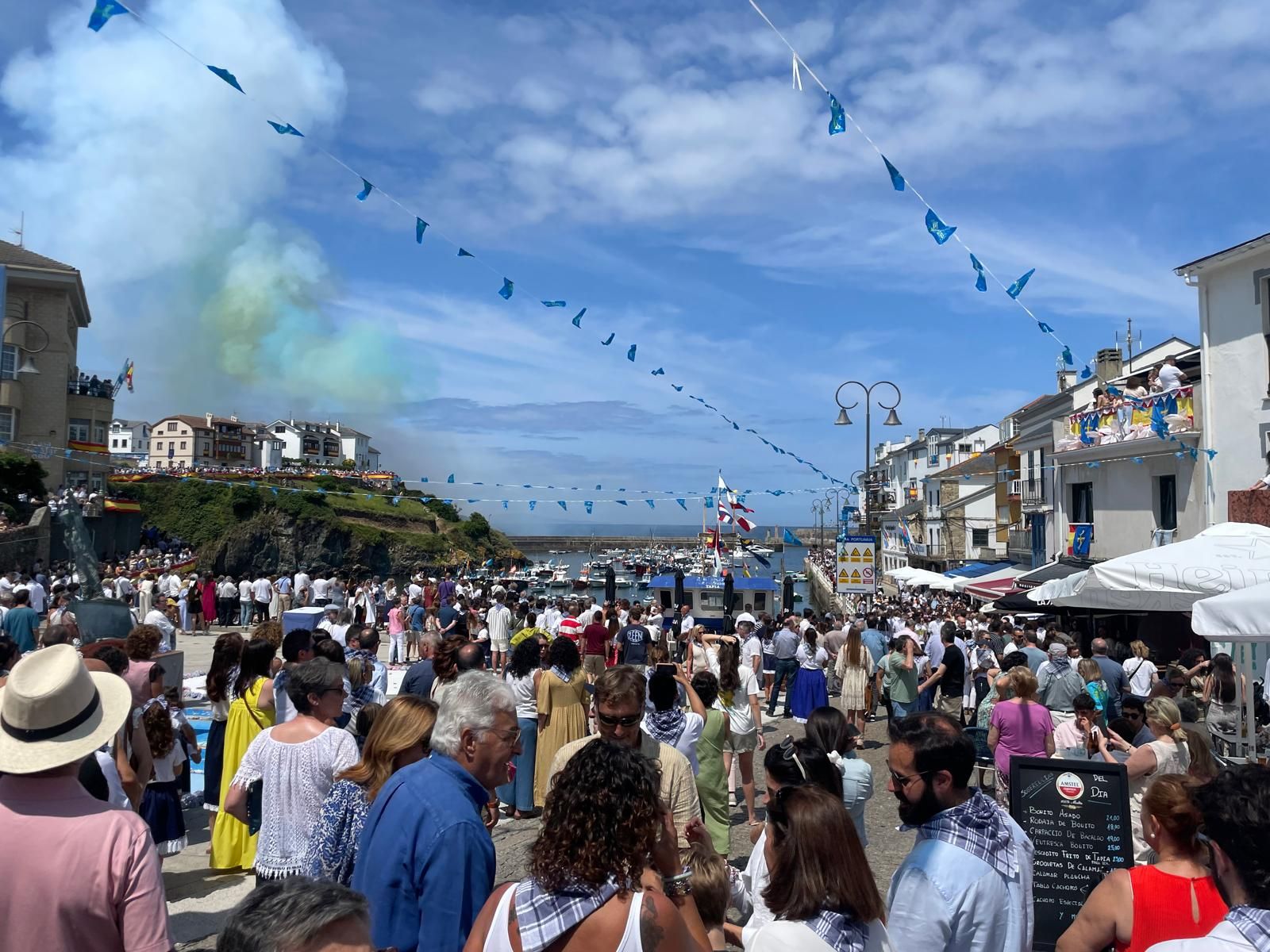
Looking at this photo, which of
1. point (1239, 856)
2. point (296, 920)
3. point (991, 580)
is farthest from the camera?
point (991, 580)

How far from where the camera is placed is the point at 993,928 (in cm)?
287

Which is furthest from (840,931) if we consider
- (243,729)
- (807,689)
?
(807,689)

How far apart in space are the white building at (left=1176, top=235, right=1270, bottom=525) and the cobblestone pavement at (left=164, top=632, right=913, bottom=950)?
45.5 ft

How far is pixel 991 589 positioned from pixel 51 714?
22297 millimetres

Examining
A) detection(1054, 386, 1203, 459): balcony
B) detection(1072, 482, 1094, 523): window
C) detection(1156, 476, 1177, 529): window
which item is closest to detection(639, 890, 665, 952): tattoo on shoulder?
detection(1054, 386, 1203, 459): balcony

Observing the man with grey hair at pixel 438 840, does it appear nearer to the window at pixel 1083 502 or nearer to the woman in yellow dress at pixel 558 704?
the woman in yellow dress at pixel 558 704

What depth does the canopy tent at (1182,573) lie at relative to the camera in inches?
323

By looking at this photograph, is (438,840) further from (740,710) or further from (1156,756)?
(740,710)

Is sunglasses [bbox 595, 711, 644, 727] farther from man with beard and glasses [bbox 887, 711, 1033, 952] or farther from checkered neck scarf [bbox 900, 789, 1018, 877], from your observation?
checkered neck scarf [bbox 900, 789, 1018, 877]

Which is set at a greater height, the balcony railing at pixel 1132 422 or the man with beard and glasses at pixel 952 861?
the balcony railing at pixel 1132 422

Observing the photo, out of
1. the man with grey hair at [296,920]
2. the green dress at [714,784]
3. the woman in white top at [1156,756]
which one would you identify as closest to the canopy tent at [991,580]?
the woman in white top at [1156,756]

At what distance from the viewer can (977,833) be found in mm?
2967

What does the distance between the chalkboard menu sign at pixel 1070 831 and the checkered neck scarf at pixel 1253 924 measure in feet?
8.45

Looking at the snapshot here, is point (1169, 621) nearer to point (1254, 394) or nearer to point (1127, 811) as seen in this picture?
point (1254, 394)
